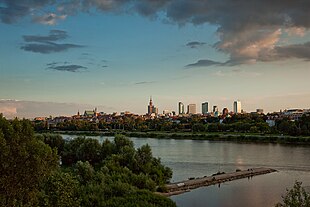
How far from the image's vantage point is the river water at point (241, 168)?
2119cm

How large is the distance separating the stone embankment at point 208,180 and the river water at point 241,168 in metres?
0.55

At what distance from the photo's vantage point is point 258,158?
123ft

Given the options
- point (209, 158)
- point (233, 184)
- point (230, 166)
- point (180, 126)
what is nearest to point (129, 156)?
point (233, 184)

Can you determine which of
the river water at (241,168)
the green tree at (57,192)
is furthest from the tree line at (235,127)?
the green tree at (57,192)

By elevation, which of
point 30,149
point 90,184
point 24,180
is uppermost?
point 30,149

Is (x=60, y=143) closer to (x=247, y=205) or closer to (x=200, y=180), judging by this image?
(x=200, y=180)

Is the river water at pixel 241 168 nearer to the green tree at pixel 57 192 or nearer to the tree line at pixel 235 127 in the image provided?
the green tree at pixel 57 192

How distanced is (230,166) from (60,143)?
14.9 m

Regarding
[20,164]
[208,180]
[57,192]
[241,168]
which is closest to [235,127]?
[241,168]

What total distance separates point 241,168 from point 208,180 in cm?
716

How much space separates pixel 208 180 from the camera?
25609 mm

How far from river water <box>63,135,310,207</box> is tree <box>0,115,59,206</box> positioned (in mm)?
10446

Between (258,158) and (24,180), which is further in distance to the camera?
(258,158)

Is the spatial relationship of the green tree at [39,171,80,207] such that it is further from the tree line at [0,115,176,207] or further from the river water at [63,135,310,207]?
the river water at [63,135,310,207]
